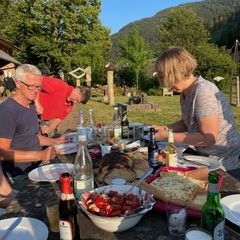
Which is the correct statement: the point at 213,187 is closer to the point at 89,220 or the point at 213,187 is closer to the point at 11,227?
the point at 89,220

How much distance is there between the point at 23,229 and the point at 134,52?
3403cm

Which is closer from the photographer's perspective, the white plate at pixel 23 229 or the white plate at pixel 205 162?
the white plate at pixel 23 229

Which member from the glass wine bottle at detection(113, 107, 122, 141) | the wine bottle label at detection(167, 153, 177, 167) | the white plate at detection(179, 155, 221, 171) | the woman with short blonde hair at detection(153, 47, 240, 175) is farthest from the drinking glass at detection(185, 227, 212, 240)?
the glass wine bottle at detection(113, 107, 122, 141)

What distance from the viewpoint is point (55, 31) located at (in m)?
36.9

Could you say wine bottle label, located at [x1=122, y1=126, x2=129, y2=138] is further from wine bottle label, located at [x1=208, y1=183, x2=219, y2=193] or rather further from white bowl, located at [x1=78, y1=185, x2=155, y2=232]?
wine bottle label, located at [x1=208, y1=183, x2=219, y2=193]

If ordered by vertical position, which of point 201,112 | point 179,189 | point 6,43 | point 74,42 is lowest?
point 179,189

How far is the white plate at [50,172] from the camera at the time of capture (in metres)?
2.35

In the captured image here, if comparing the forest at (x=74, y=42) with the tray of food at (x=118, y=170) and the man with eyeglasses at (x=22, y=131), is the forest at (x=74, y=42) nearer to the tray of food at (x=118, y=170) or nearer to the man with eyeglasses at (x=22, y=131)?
the man with eyeglasses at (x=22, y=131)

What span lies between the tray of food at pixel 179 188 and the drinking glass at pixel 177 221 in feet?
0.18

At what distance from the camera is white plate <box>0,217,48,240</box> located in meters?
1.59

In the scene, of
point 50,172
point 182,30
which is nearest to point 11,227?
point 50,172

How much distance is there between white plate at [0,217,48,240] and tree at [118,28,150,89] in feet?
104

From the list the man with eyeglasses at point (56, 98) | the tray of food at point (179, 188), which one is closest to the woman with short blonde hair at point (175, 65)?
the tray of food at point (179, 188)

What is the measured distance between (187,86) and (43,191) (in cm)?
163
